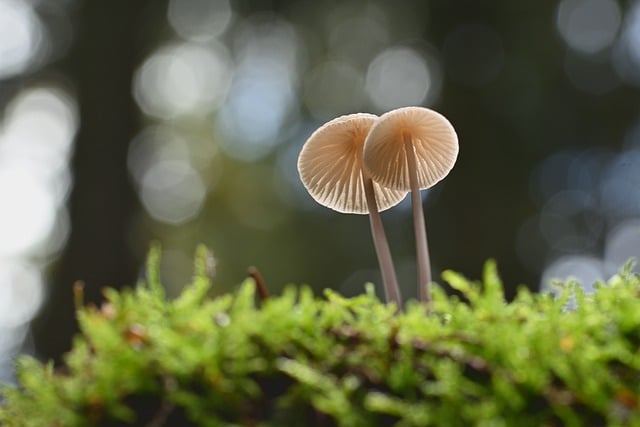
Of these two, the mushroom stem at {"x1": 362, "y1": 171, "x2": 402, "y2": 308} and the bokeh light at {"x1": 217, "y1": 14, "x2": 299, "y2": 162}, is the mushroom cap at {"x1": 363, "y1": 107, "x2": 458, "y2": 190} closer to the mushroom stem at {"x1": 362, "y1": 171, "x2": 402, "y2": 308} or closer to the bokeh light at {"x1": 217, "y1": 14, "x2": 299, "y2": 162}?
the mushroom stem at {"x1": 362, "y1": 171, "x2": 402, "y2": 308}

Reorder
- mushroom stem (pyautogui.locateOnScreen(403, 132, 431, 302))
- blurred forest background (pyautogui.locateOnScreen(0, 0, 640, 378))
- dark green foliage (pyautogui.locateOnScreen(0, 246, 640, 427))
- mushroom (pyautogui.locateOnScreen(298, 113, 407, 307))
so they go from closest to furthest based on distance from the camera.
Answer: dark green foliage (pyautogui.locateOnScreen(0, 246, 640, 427)), mushroom stem (pyautogui.locateOnScreen(403, 132, 431, 302)), mushroom (pyautogui.locateOnScreen(298, 113, 407, 307)), blurred forest background (pyautogui.locateOnScreen(0, 0, 640, 378))

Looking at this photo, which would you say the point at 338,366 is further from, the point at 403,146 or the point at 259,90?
the point at 259,90

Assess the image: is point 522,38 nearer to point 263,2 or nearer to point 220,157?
point 263,2

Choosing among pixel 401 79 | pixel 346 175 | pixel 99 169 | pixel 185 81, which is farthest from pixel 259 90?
pixel 346 175

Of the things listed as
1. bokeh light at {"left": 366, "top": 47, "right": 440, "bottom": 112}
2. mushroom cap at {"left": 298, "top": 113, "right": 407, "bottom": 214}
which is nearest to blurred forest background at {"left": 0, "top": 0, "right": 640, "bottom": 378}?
bokeh light at {"left": 366, "top": 47, "right": 440, "bottom": 112}

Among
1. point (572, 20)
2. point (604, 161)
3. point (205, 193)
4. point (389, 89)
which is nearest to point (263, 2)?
point (389, 89)

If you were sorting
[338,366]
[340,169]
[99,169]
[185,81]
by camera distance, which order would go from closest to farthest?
[338,366]
[340,169]
[99,169]
[185,81]

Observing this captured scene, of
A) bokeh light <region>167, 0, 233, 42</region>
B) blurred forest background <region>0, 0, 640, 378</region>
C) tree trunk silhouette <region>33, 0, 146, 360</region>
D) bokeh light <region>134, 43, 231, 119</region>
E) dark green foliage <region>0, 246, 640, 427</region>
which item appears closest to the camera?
dark green foliage <region>0, 246, 640, 427</region>

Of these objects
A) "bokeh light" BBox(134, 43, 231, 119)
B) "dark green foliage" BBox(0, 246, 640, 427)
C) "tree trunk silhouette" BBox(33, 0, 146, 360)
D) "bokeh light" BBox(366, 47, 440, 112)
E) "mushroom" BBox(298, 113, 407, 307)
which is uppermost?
"bokeh light" BBox(366, 47, 440, 112)
